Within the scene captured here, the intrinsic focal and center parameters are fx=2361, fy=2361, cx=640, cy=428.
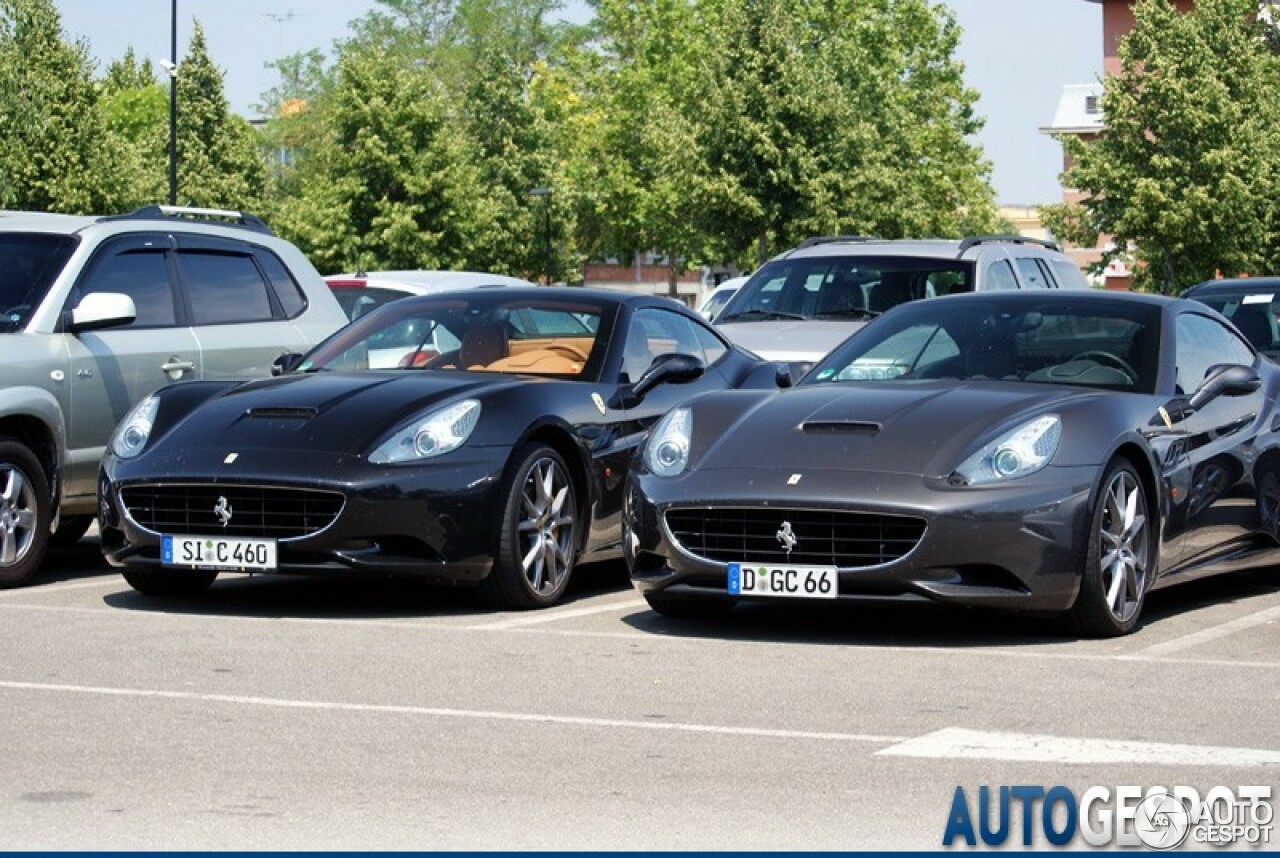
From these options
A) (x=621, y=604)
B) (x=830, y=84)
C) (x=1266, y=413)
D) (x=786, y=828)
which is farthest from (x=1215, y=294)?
(x=830, y=84)

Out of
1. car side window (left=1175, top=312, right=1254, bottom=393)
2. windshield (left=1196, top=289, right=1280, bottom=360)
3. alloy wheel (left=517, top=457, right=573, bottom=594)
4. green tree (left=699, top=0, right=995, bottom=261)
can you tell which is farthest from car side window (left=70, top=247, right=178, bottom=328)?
green tree (left=699, top=0, right=995, bottom=261)

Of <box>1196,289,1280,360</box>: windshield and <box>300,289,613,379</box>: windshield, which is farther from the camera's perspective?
<box>1196,289,1280,360</box>: windshield

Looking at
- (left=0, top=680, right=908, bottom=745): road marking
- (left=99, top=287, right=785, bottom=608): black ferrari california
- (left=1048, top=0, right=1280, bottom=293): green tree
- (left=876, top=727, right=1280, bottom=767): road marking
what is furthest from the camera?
(left=1048, top=0, right=1280, bottom=293): green tree

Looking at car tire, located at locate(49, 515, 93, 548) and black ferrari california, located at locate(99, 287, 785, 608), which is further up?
black ferrari california, located at locate(99, 287, 785, 608)

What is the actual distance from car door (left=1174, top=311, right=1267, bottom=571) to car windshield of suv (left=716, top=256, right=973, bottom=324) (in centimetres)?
661

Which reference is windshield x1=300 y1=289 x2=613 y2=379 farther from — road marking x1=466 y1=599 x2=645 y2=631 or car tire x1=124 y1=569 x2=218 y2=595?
car tire x1=124 y1=569 x2=218 y2=595

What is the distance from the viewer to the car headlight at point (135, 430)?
10.5 metres

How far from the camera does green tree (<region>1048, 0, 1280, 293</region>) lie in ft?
178

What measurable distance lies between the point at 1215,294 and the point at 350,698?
12.2m

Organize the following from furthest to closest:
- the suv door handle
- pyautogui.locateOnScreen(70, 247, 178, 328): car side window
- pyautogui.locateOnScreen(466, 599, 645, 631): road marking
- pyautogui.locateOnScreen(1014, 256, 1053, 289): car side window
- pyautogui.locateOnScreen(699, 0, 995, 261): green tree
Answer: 1. pyautogui.locateOnScreen(699, 0, 995, 261): green tree
2. pyautogui.locateOnScreen(1014, 256, 1053, 289): car side window
3. the suv door handle
4. pyautogui.locateOnScreen(70, 247, 178, 328): car side window
5. pyautogui.locateOnScreen(466, 599, 645, 631): road marking

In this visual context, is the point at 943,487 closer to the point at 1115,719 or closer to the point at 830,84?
the point at 1115,719

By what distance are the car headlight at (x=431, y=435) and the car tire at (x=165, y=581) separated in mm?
1320

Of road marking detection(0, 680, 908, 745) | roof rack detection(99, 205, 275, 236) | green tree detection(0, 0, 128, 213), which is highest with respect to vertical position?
green tree detection(0, 0, 128, 213)

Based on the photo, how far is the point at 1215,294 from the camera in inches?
725
